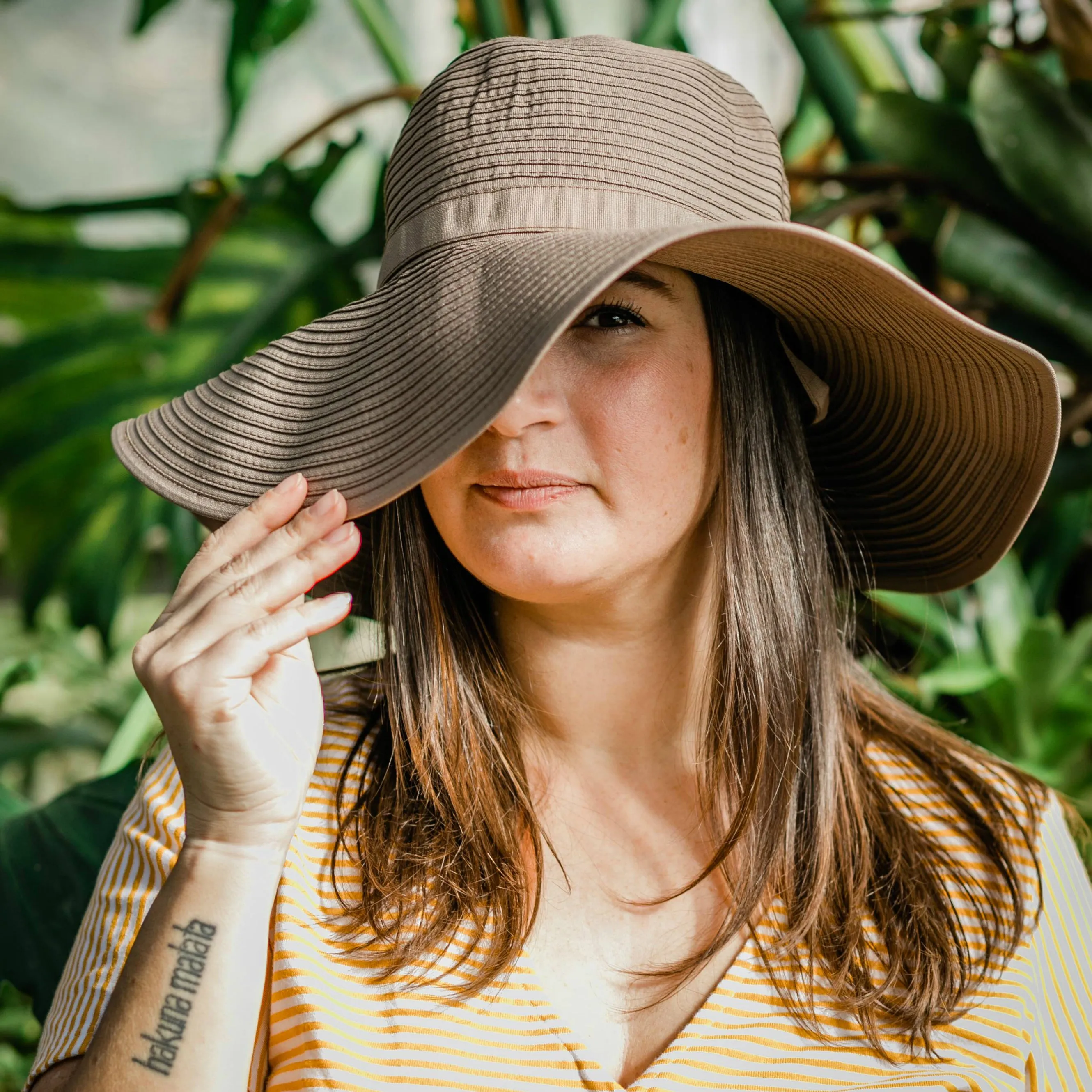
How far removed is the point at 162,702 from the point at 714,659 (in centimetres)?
46

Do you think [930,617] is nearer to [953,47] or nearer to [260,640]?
[953,47]

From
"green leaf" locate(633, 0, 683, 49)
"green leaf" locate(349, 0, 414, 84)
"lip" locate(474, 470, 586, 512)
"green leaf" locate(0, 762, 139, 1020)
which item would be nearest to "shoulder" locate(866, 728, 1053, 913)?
"lip" locate(474, 470, 586, 512)

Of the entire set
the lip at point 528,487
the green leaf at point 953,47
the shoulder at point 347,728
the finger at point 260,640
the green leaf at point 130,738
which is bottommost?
the green leaf at point 130,738

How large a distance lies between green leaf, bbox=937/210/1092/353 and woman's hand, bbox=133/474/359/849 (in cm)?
79

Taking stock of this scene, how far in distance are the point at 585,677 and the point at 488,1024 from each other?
0.93 ft

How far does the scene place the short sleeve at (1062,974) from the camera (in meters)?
0.84

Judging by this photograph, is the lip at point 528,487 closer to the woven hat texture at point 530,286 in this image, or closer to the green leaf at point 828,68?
the woven hat texture at point 530,286

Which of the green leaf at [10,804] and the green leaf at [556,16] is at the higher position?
the green leaf at [556,16]

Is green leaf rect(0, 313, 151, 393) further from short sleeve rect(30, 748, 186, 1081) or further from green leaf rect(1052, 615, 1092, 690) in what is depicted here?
green leaf rect(1052, 615, 1092, 690)

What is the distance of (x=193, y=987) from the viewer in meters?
0.68

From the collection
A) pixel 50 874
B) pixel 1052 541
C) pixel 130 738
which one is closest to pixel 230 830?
pixel 50 874

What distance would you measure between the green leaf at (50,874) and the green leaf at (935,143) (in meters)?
1.04

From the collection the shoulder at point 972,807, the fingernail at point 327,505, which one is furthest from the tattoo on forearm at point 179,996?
the shoulder at point 972,807

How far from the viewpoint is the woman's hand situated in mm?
669
